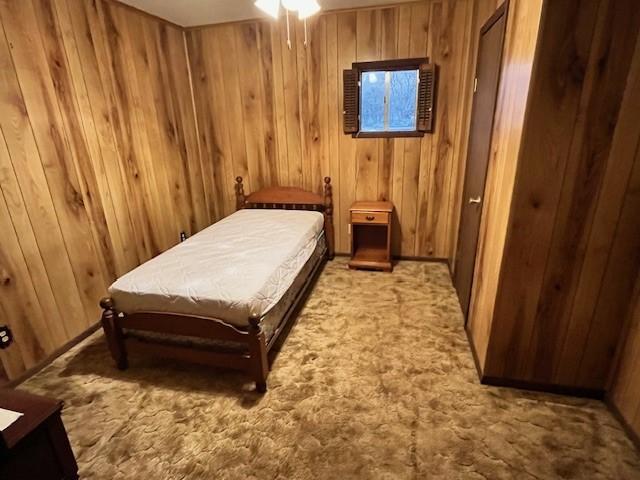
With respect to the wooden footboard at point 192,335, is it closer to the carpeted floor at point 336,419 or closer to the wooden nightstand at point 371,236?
the carpeted floor at point 336,419

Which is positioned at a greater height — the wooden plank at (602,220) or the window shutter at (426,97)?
the window shutter at (426,97)

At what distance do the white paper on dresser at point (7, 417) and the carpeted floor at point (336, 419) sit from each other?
1.88 ft

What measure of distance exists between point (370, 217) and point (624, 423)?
229 centimetres

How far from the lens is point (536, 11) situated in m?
1.52

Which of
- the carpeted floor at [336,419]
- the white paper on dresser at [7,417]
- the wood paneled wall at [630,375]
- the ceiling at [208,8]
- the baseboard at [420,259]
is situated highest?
the ceiling at [208,8]

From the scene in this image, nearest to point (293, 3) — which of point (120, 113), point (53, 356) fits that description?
point (120, 113)

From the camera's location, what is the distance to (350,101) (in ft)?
11.0

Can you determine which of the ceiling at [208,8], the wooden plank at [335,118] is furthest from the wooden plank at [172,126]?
the wooden plank at [335,118]

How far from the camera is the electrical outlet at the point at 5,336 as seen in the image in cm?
204

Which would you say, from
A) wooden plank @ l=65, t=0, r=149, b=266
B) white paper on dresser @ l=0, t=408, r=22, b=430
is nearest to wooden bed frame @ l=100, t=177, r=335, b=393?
white paper on dresser @ l=0, t=408, r=22, b=430

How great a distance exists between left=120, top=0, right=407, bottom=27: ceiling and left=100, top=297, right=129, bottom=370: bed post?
245 centimetres

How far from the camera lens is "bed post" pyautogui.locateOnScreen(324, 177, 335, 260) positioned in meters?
3.64

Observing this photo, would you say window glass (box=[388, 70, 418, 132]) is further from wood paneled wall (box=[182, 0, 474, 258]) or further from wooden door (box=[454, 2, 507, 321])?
wooden door (box=[454, 2, 507, 321])

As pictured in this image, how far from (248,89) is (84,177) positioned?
182 centimetres
